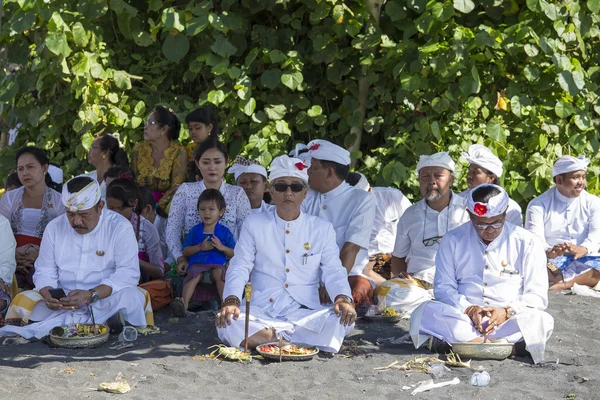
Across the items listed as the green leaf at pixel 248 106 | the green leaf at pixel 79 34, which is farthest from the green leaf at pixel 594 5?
the green leaf at pixel 79 34

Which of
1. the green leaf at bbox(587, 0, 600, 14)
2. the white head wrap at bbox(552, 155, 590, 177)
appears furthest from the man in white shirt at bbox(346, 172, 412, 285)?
the green leaf at bbox(587, 0, 600, 14)

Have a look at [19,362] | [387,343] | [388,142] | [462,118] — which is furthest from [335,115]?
[19,362]

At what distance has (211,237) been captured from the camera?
710cm

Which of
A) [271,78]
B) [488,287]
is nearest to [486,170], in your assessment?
[488,287]

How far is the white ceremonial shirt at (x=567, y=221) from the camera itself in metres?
8.31

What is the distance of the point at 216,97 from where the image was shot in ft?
32.0

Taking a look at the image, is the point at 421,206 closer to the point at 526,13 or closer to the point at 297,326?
the point at 297,326

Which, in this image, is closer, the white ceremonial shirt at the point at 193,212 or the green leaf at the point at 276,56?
the white ceremonial shirt at the point at 193,212

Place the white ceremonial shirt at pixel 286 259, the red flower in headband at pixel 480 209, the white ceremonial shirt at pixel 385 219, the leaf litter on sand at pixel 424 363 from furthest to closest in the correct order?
1. the white ceremonial shirt at pixel 385 219
2. the white ceremonial shirt at pixel 286 259
3. the red flower in headband at pixel 480 209
4. the leaf litter on sand at pixel 424 363

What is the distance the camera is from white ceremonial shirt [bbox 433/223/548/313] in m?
6.08

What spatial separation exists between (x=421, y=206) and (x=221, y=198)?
159 cm

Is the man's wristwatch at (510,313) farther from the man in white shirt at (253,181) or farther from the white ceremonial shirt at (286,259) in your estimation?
the man in white shirt at (253,181)

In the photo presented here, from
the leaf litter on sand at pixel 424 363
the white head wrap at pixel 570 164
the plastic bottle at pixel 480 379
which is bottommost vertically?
the plastic bottle at pixel 480 379

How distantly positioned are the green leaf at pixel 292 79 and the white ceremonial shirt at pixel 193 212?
2.56 metres
